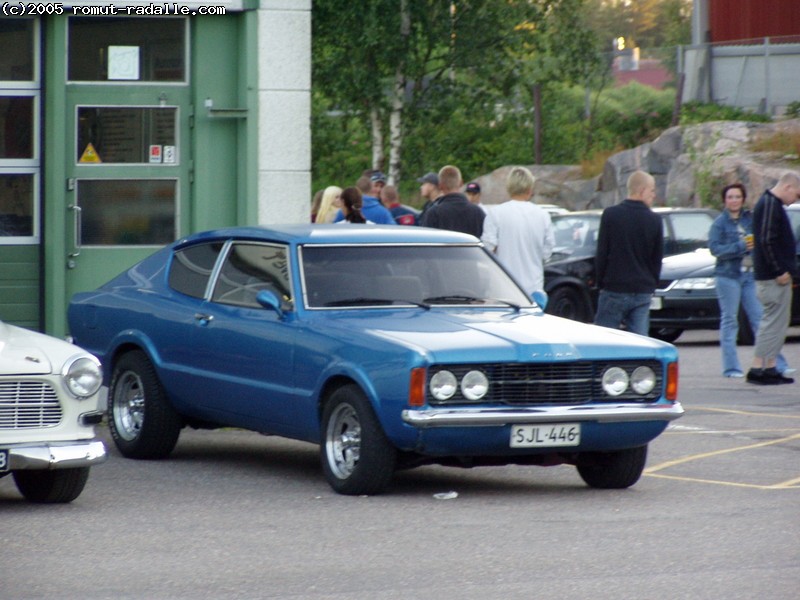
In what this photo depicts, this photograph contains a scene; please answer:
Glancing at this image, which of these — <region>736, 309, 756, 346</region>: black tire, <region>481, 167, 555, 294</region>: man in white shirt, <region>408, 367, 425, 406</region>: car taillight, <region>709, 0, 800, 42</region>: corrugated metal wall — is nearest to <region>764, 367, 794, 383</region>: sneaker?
<region>481, 167, 555, 294</region>: man in white shirt

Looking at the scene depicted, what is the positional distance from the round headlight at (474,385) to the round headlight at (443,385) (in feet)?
0.23

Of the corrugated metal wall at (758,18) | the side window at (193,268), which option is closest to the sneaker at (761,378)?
the side window at (193,268)

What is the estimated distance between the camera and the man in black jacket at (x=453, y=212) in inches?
573

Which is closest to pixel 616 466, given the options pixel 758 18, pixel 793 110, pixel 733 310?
pixel 733 310

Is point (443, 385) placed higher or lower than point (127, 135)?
lower

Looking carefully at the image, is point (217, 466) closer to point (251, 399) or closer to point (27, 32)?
point (251, 399)

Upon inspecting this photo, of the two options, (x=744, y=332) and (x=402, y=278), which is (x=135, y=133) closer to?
(x=402, y=278)

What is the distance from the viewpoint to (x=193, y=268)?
10.8 meters

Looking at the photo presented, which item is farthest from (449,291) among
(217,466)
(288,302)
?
(217,466)

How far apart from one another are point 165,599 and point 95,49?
856cm

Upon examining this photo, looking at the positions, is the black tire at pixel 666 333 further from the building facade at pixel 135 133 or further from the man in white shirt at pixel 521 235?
the man in white shirt at pixel 521 235

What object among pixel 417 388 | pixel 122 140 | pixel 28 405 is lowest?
pixel 28 405

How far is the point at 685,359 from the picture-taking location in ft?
59.1

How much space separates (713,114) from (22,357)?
2990 centimetres
